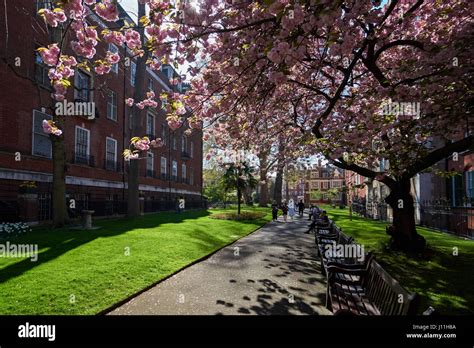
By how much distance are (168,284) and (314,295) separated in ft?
10.2

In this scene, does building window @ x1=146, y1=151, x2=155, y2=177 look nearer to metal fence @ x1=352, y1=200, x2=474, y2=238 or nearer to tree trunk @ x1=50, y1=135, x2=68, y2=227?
tree trunk @ x1=50, y1=135, x2=68, y2=227

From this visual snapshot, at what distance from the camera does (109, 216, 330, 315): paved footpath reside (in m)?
5.22

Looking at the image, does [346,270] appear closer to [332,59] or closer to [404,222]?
[404,222]

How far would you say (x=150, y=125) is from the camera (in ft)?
107

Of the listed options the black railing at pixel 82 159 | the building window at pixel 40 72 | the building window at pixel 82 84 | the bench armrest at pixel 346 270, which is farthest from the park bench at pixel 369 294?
the building window at pixel 82 84

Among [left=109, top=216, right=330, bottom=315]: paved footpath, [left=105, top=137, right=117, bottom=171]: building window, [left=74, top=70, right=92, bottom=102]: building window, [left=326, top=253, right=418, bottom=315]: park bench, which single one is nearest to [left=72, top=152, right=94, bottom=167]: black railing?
[left=105, top=137, right=117, bottom=171]: building window

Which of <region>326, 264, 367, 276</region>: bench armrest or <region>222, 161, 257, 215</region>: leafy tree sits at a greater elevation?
<region>222, 161, 257, 215</region>: leafy tree

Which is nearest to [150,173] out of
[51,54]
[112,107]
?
[112,107]

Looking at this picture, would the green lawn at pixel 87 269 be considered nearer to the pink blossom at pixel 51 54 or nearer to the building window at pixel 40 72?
the pink blossom at pixel 51 54

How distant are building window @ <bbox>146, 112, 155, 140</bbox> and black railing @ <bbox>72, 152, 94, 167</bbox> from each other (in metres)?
10.3

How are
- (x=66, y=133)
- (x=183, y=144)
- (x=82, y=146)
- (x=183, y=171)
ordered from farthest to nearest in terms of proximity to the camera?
(x=183, y=171) → (x=183, y=144) → (x=82, y=146) → (x=66, y=133)

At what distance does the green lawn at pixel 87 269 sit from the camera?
17.1 feet

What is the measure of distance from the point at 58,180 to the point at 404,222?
14.5 metres

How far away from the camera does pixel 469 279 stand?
7082 mm
